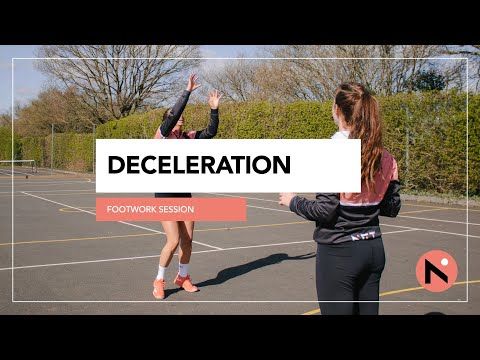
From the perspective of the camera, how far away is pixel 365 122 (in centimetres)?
266

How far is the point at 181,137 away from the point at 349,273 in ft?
7.40

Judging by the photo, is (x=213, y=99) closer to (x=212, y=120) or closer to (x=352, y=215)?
(x=212, y=120)

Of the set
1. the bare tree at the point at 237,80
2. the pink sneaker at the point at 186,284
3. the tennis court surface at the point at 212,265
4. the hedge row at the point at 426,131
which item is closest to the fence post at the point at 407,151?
the hedge row at the point at 426,131

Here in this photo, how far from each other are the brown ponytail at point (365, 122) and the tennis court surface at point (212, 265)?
1698mm

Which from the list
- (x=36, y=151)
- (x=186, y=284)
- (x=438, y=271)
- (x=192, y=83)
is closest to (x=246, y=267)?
(x=186, y=284)

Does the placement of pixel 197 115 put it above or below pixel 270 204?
above

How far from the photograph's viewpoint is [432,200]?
1440 centimetres

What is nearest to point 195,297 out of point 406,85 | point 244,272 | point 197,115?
point 244,272

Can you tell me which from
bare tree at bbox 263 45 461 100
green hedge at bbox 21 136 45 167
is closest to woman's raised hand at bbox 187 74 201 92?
bare tree at bbox 263 45 461 100

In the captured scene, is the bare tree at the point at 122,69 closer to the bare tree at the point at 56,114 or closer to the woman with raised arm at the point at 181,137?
the woman with raised arm at the point at 181,137
